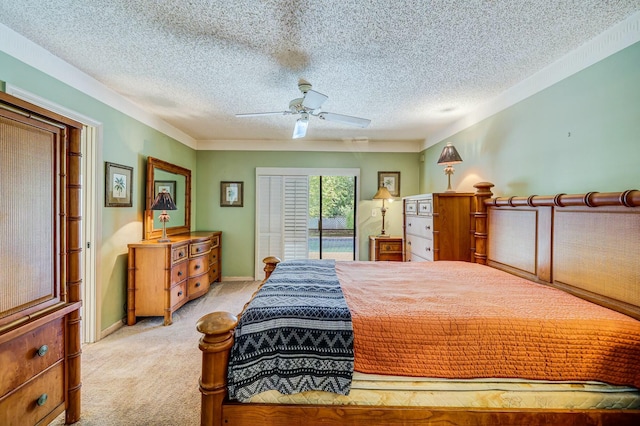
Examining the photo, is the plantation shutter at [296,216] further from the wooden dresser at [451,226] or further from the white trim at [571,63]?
the white trim at [571,63]

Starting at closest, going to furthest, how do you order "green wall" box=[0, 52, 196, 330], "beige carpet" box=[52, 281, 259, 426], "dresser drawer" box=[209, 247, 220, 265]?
"beige carpet" box=[52, 281, 259, 426], "green wall" box=[0, 52, 196, 330], "dresser drawer" box=[209, 247, 220, 265]

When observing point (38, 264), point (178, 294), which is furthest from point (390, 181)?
point (38, 264)

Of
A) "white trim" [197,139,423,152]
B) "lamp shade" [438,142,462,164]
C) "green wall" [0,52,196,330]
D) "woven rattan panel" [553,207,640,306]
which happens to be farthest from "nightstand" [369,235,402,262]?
"green wall" [0,52,196,330]

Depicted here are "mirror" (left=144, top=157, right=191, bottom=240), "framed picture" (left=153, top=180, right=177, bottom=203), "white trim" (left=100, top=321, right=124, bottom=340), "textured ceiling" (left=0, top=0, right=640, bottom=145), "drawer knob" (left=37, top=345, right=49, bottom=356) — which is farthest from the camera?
"framed picture" (left=153, top=180, right=177, bottom=203)

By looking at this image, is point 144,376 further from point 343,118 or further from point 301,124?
point 343,118

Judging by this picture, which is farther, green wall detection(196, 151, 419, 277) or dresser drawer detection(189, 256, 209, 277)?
green wall detection(196, 151, 419, 277)

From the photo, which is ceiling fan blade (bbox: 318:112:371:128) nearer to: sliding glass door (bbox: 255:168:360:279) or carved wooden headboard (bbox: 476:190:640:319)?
carved wooden headboard (bbox: 476:190:640:319)

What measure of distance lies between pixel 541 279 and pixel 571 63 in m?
1.62

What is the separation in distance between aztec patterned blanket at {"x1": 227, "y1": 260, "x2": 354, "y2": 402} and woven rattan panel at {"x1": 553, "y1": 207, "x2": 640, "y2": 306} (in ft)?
5.02

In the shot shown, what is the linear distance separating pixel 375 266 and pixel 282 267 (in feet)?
2.74

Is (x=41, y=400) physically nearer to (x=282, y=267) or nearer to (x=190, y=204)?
(x=282, y=267)

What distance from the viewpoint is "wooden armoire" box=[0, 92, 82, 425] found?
1.28 m

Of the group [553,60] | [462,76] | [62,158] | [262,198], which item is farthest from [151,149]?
[553,60]

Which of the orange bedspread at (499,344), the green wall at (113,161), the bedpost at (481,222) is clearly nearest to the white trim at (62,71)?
the green wall at (113,161)
